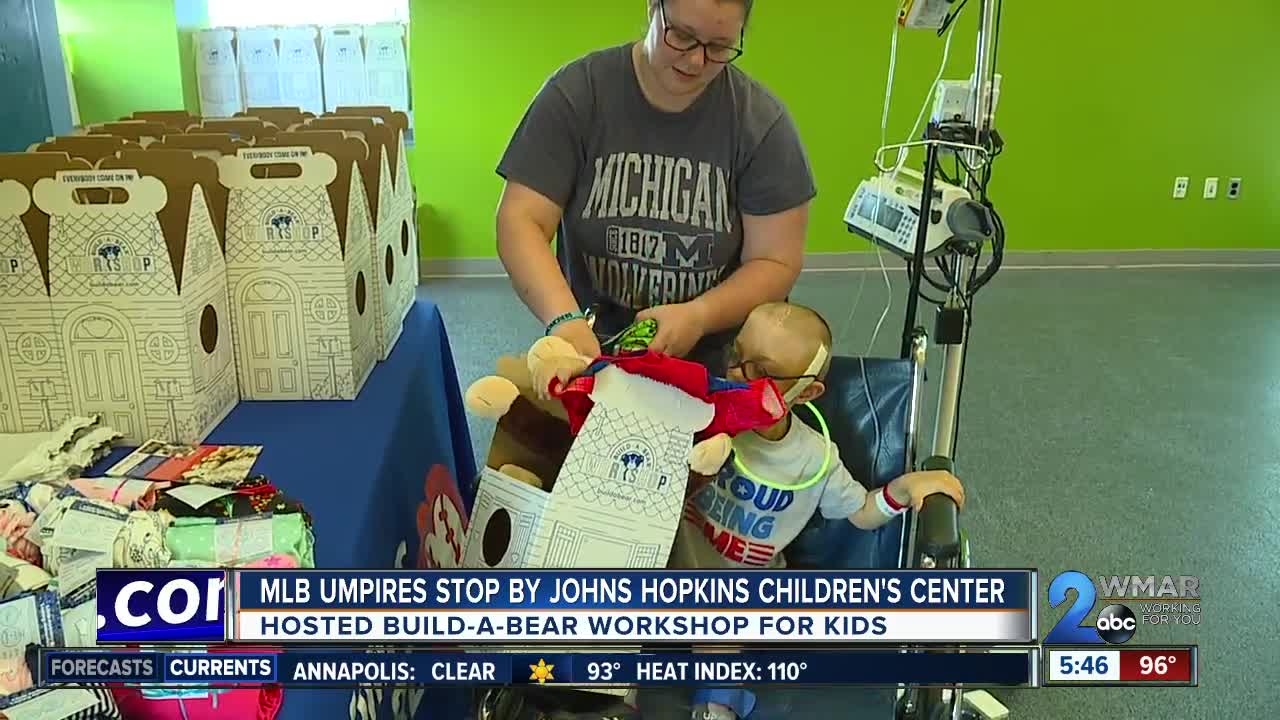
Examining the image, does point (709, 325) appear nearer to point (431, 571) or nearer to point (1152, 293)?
point (431, 571)

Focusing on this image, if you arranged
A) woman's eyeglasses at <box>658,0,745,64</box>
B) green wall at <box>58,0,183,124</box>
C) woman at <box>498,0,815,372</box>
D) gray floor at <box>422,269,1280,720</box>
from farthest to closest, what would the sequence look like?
1. green wall at <box>58,0,183,124</box>
2. gray floor at <box>422,269,1280,720</box>
3. woman at <box>498,0,815,372</box>
4. woman's eyeglasses at <box>658,0,745,64</box>

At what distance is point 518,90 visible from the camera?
5008 millimetres

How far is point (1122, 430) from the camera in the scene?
130 inches

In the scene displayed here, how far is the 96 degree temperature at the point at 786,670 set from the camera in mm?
1119

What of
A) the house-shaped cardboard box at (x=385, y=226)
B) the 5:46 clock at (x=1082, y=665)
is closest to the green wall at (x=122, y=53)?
the house-shaped cardboard box at (x=385, y=226)

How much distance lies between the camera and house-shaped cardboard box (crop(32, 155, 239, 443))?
1.24 m

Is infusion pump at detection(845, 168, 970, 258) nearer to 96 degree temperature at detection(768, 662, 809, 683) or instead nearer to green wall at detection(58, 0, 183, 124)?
96 degree temperature at detection(768, 662, 809, 683)

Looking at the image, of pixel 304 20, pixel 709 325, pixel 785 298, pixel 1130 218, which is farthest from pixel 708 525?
pixel 1130 218

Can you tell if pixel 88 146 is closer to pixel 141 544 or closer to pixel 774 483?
pixel 141 544

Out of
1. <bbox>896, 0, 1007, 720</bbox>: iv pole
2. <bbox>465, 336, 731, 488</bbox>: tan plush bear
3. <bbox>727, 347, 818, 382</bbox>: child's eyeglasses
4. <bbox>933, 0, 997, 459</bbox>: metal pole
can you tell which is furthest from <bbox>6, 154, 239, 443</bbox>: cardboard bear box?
<bbox>933, 0, 997, 459</bbox>: metal pole

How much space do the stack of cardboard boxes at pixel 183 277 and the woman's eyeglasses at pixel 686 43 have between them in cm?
49

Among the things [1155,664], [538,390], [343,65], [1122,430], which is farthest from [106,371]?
[343,65]

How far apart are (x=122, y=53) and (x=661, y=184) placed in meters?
4.11

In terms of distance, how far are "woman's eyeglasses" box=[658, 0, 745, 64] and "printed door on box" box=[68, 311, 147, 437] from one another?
32.6 inches
